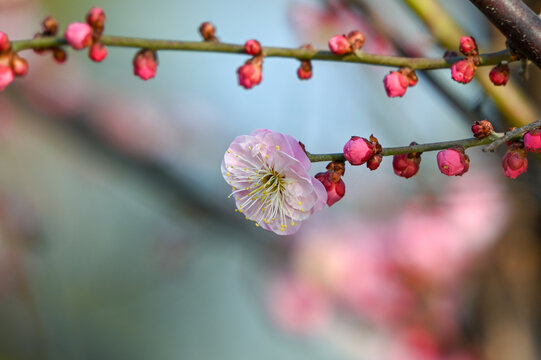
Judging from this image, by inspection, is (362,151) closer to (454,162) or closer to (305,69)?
(454,162)

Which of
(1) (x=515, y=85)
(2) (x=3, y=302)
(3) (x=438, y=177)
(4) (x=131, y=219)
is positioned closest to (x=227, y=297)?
(4) (x=131, y=219)

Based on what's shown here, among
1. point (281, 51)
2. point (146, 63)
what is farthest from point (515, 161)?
point (146, 63)

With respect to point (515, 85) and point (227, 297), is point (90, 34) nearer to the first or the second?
point (515, 85)

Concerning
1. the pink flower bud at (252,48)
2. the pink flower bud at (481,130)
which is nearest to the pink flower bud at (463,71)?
the pink flower bud at (481,130)

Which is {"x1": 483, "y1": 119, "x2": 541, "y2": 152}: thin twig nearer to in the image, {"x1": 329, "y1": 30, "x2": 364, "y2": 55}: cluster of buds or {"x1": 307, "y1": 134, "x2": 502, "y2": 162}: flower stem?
{"x1": 307, "y1": 134, "x2": 502, "y2": 162}: flower stem

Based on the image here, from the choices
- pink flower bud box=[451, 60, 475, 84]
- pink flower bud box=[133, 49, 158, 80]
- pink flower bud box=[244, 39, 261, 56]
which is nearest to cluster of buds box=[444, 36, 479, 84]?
pink flower bud box=[451, 60, 475, 84]

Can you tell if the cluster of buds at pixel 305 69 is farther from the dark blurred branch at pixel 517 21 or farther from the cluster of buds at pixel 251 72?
the dark blurred branch at pixel 517 21
